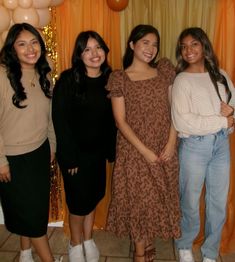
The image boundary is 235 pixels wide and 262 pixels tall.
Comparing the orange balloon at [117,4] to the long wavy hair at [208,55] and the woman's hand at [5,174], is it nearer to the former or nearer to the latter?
the long wavy hair at [208,55]

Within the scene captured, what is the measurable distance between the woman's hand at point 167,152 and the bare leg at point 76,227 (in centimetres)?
73

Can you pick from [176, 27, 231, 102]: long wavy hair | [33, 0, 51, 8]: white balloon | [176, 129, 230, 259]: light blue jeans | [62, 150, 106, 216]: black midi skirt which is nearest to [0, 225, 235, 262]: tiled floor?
[176, 129, 230, 259]: light blue jeans

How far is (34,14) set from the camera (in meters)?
2.05

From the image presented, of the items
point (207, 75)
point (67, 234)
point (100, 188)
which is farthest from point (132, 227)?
point (207, 75)

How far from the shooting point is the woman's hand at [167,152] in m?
2.07

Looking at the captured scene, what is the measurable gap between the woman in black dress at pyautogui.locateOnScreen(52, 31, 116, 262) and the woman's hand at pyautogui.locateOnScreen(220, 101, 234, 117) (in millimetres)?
724

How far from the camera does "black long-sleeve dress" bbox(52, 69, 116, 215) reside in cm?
203

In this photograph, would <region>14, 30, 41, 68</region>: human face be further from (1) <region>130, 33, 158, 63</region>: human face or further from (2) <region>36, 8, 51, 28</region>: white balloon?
(1) <region>130, 33, 158, 63</region>: human face

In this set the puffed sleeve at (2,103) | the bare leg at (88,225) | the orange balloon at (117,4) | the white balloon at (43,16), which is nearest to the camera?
the puffed sleeve at (2,103)

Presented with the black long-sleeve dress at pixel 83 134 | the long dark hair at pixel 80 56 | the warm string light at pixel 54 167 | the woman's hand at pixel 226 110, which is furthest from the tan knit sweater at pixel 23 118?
the woman's hand at pixel 226 110

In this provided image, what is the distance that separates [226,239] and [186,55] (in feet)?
4.89

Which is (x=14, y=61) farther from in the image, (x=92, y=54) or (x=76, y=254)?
(x=76, y=254)

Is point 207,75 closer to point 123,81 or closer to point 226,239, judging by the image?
point 123,81

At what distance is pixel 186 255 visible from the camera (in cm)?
232
